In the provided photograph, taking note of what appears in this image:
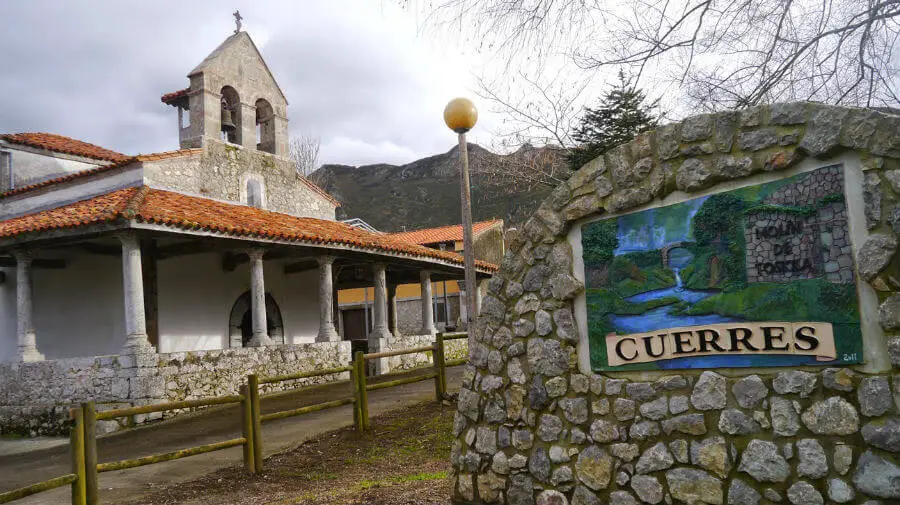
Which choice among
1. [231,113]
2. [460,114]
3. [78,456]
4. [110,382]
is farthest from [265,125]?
[78,456]

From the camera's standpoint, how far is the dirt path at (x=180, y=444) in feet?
21.8

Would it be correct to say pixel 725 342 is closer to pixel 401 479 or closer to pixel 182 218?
pixel 401 479

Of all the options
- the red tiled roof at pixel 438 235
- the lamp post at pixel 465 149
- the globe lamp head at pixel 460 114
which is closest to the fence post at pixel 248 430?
the lamp post at pixel 465 149

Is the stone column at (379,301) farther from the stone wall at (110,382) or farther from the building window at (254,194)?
the stone wall at (110,382)

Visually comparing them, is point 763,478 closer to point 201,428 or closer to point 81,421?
point 81,421

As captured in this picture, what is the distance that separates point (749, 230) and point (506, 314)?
5.46 ft

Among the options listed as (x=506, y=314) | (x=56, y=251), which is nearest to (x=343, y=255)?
(x=56, y=251)

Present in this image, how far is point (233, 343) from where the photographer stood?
13.8 meters

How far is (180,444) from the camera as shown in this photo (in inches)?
316

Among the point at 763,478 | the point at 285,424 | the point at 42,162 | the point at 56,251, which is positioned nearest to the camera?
the point at 763,478

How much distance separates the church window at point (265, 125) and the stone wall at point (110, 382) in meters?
5.99

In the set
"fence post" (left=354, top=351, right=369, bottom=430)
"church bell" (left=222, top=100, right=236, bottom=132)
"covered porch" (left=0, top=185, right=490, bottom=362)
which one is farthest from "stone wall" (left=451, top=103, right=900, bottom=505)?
"church bell" (left=222, top=100, right=236, bottom=132)

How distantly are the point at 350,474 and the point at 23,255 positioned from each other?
314 inches

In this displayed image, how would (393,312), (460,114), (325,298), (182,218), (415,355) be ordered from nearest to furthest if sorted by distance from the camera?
1. (460,114)
2. (182,218)
3. (325,298)
4. (415,355)
5. (393,312)
